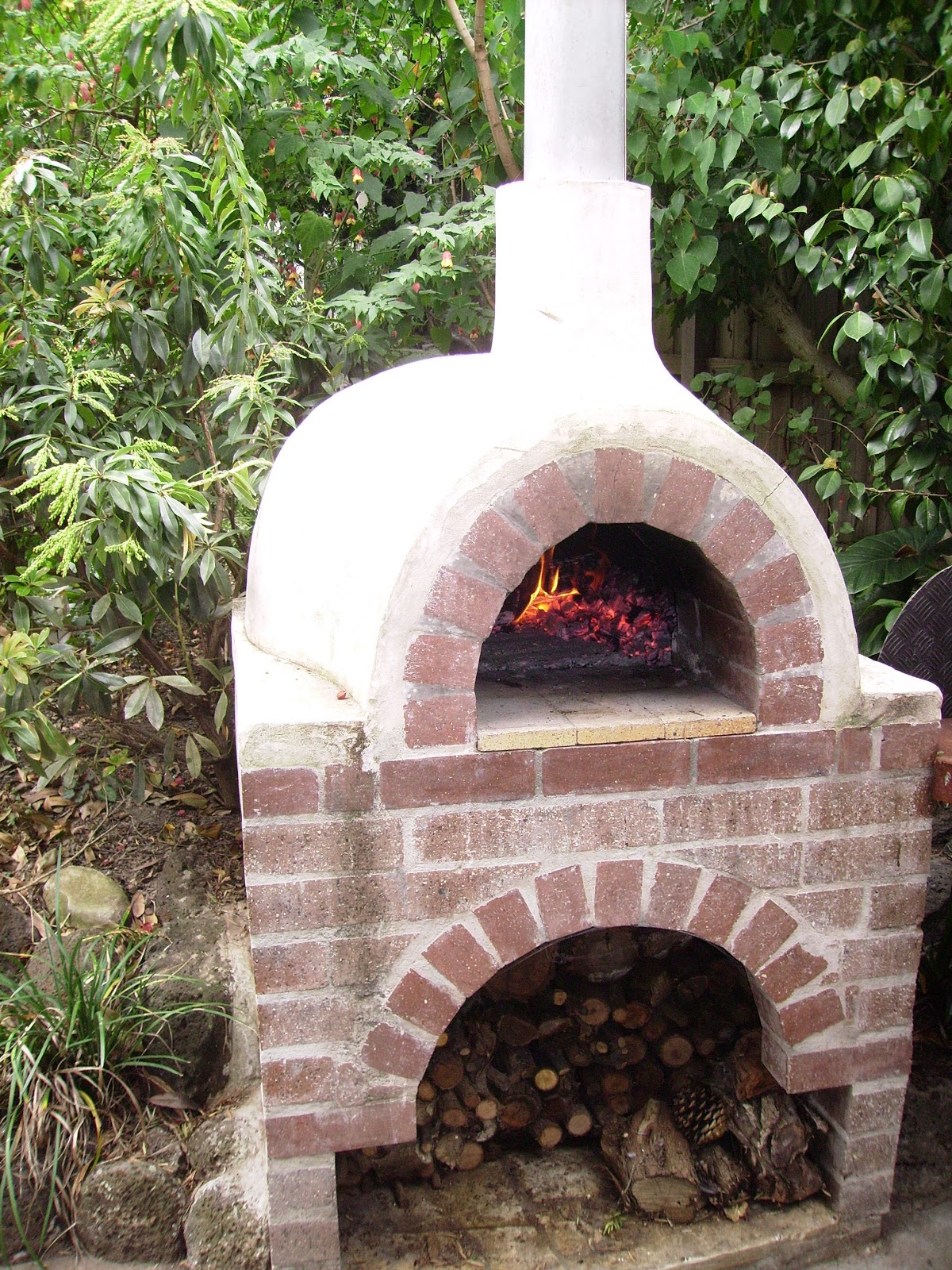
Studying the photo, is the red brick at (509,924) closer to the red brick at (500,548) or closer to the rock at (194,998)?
the red brick at (500,548)

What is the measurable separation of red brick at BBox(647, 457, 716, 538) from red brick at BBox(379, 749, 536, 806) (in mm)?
569

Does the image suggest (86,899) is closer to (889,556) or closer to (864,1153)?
(864,1153)

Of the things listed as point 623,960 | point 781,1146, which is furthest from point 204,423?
point 781,1146

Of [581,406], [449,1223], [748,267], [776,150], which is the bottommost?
[449,1223]

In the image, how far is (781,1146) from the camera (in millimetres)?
2492

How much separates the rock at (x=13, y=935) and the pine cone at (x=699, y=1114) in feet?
6.57

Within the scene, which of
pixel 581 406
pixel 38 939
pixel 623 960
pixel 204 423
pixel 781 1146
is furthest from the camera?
pixel 204 423

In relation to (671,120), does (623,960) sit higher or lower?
lower

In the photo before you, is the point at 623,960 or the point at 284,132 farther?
the point at 284,132

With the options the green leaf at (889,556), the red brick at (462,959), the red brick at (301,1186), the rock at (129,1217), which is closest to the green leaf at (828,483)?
the green leaf at (889,556)

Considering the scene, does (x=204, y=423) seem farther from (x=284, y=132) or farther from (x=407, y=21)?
(x=407, y=21)

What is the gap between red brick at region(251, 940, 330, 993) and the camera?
2.09 meters

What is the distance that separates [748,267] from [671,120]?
0.72m

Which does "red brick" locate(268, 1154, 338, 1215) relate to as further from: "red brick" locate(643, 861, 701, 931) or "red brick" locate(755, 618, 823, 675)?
"red brick" locate(755, 618, 823, 675)
